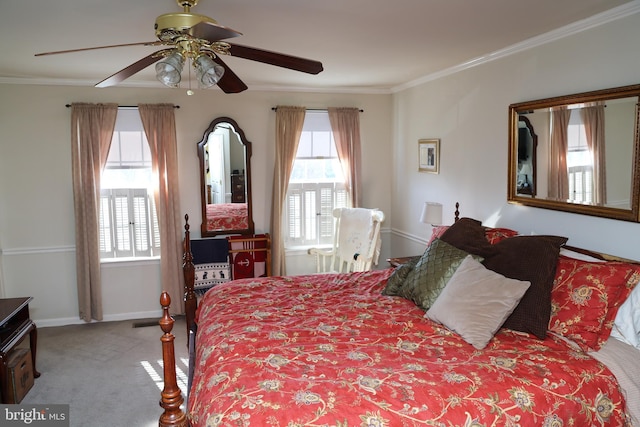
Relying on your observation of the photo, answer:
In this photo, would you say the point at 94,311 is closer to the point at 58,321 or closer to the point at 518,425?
the point at 58,321

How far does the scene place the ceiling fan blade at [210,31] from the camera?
73.5 inches

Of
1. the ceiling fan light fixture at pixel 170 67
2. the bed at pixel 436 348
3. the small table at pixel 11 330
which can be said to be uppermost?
the ceiling fan light fixture at pixel 170 67

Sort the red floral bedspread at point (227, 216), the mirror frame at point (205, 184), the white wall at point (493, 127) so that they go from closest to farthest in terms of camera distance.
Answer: the white wall at point (493, 127) → the mirror frame at point (205, 184) → the red floral bedspread at point (227, 216)

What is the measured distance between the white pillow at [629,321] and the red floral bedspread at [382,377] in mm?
304

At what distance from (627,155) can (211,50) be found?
233 centimetres

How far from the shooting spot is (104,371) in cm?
394

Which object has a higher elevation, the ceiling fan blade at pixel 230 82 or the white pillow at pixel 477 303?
the ceiling fan blade at pixel 230 82

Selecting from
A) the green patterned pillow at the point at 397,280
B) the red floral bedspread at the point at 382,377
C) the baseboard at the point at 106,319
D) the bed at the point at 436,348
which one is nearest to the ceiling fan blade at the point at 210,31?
the bed at the point at 436,348

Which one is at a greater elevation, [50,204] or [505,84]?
[505,84]

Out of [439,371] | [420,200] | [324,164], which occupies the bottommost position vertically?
[439,371]

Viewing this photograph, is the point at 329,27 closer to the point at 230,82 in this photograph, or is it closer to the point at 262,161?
the point at 230,82

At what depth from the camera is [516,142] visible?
361 centimetres

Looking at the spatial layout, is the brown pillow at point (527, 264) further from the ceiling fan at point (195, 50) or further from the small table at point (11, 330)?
the small table at point (11, 330)

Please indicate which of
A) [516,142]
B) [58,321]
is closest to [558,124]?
[516,142]
